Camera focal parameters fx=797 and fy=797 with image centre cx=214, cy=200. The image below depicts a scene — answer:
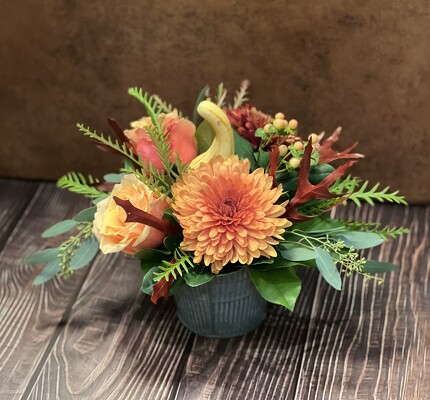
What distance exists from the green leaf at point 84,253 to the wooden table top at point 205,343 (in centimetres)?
9

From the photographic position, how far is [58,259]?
3.71ft

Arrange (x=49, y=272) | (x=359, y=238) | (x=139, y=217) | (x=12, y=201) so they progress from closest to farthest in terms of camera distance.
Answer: (x=139, y=217), (x=359, y=238), (x=49, y=272), (x=12, y=201)

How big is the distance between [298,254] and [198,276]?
122mm

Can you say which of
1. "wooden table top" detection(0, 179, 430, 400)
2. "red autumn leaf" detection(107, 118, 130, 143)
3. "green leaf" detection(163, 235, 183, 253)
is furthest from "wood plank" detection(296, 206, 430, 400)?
"red autumn leaf" detection(107, 118, 130, 143)

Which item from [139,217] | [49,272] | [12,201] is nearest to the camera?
[139,217]

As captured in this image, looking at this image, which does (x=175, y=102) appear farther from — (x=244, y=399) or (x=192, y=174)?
(x=244, y=399)

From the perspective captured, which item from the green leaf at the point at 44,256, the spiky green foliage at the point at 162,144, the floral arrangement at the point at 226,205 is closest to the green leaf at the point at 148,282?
the floral arrangement at the point at 226,205

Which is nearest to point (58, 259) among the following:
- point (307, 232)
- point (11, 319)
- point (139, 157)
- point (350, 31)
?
point (11, 319)

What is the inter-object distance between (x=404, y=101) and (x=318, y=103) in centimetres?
13

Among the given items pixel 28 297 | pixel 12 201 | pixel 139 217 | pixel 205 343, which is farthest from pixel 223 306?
pixel 12 201

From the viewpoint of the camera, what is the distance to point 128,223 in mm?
959

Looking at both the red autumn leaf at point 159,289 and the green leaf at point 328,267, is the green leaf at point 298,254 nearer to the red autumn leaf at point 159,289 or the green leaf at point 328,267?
the green leaf at point 328,267

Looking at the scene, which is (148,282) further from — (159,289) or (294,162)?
(294,162)

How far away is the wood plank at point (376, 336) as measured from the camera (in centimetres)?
100
